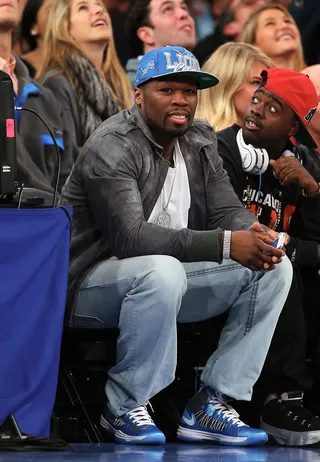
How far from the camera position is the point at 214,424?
3145 mm

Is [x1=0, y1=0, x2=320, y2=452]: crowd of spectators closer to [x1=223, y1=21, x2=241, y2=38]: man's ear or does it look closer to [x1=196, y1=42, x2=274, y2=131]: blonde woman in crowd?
[x1=196, y1=42, x2=274, y2=131]: blonde woman in crowd

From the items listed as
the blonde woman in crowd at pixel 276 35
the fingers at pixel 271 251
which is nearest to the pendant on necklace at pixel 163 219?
the fingers at pixel 271 251

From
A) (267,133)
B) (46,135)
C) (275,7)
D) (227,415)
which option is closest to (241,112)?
(267,133)

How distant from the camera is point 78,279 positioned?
10.4 feet

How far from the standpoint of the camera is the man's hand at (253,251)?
→ 117 inches

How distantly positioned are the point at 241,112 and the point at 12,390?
1980mm

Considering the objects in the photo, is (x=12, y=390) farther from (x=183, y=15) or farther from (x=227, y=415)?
(x=183, y=15)

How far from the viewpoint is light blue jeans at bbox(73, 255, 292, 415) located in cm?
296

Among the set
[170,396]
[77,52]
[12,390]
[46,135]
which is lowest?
[170,396]

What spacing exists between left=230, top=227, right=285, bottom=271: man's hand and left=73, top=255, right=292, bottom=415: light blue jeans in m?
0.18

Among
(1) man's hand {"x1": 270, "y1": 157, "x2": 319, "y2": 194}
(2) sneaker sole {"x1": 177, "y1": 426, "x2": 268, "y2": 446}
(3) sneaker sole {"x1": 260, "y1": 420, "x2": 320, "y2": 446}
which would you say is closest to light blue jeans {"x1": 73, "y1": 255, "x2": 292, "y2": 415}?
(2) sneaker sole {"x1": 177, "y1": 426, "x2": 268, "y2": 446}

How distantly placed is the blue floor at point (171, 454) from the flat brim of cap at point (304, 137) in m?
1.27

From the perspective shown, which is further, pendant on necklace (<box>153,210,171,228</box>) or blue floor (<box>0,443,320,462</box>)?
pendant on necklace (<box>153,210,171,228</box>)

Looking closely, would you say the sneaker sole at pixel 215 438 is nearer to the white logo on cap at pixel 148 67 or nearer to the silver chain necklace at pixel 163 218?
the silver chain necklace at pixel 163 218
